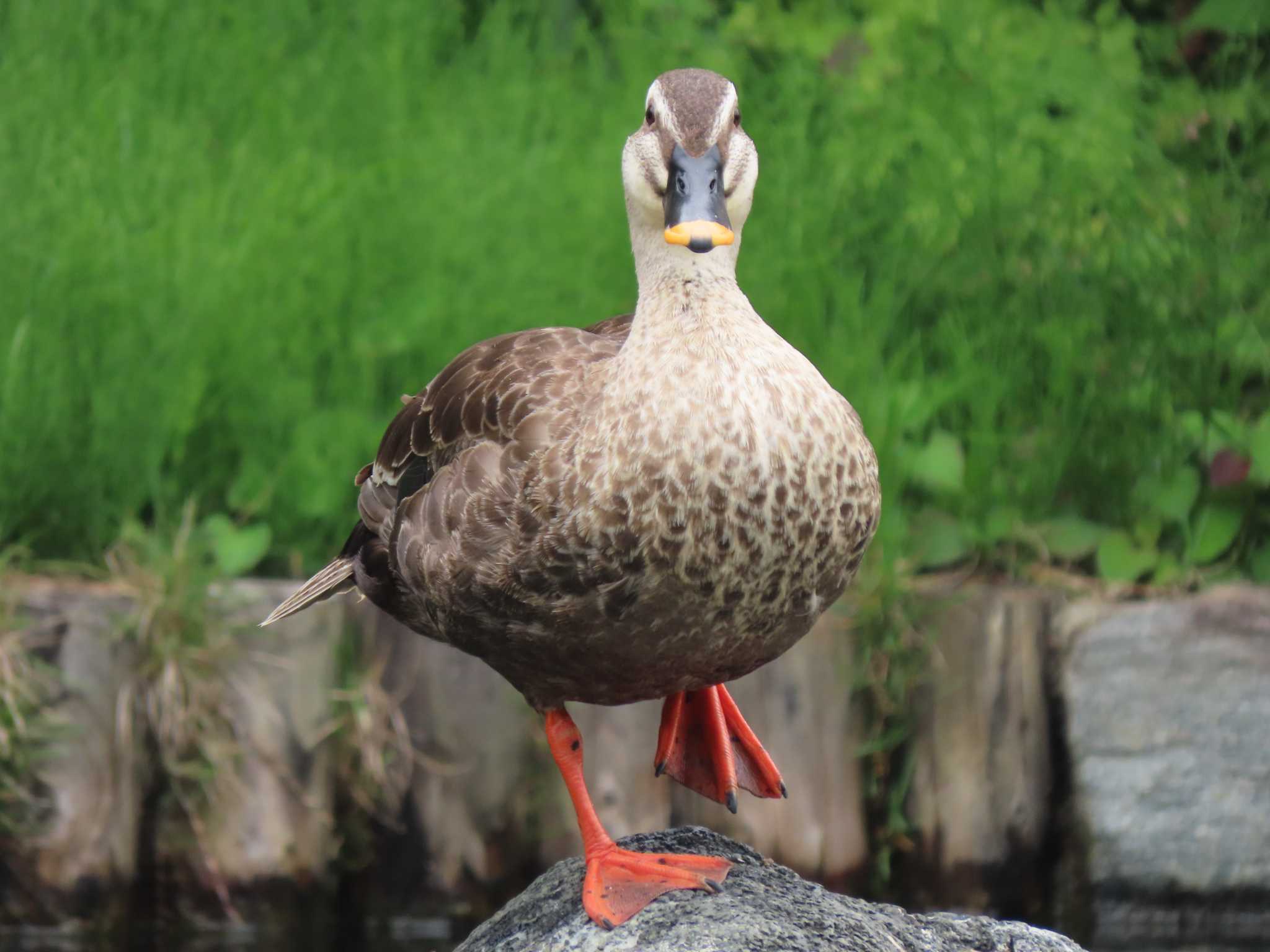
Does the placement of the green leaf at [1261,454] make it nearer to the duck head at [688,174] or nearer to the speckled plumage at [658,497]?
the speckled plumage at [658,497]

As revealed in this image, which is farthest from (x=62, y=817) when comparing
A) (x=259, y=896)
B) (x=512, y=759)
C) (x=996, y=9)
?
(x=996, y=9)

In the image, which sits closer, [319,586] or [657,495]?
[657,495]

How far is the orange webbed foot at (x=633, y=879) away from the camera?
10.3 ft

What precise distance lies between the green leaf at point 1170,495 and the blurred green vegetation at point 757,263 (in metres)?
0.01

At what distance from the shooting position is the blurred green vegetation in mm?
5148

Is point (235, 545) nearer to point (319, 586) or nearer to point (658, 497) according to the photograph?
point (319, 586)

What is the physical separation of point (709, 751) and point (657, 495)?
950 millimetres

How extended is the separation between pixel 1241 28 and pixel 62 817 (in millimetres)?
4752

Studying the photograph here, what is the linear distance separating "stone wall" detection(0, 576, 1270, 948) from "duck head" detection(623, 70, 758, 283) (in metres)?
1.90

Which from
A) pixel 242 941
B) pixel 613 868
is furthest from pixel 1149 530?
pixel 242 941

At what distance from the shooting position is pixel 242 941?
4.79 metres

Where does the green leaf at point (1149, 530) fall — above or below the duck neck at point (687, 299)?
below

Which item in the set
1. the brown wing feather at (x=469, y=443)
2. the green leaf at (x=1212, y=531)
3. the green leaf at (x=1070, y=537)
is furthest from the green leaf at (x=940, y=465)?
the brown wing feather at (x=469, y=443)

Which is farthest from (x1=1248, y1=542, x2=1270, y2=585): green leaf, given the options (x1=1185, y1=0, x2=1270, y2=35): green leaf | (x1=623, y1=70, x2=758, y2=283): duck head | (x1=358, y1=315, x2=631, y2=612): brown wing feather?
(x1=623, y1=70, x2=758, y2=283): duck head
